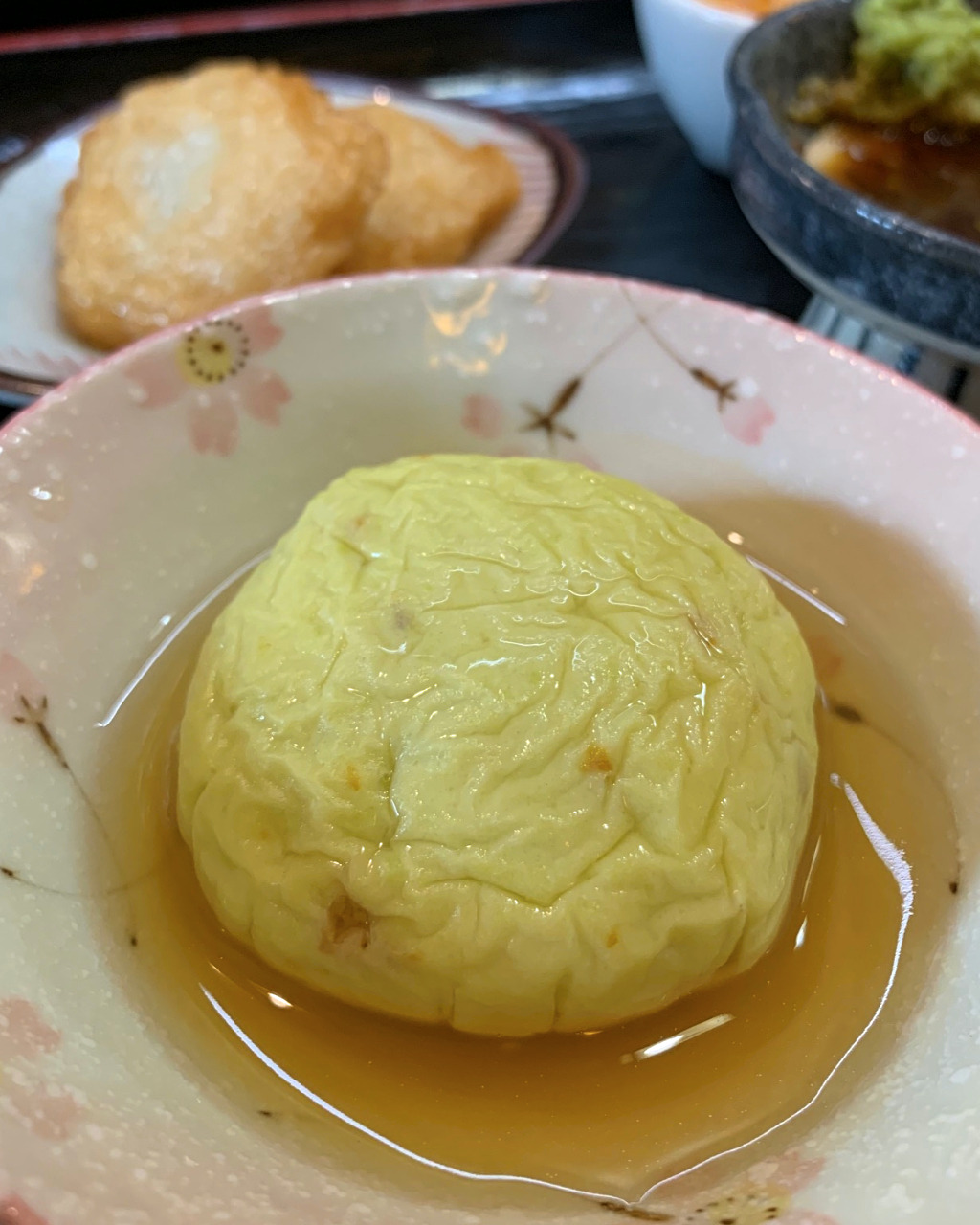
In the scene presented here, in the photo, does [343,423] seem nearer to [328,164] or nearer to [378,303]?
[378,303]

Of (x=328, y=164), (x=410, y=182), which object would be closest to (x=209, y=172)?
(x=328, y=164)

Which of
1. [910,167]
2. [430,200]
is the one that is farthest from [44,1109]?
[910,167]

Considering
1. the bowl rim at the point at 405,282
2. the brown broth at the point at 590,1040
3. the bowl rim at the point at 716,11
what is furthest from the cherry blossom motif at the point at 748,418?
the bowl rim at the point at 716,11

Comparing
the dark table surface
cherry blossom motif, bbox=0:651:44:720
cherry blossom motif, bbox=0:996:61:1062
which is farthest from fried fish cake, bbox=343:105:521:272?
cherry blossom motif, bbox=0:996:61:1062

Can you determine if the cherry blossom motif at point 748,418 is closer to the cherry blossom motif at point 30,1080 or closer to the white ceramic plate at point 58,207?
the white ceramic plate at point 58,207

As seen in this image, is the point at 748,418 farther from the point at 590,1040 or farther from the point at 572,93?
the point at 572,93

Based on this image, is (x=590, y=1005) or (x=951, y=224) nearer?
(x=590, y=1005)

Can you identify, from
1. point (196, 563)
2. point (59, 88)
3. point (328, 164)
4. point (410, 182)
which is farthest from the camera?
point (59, 88)
